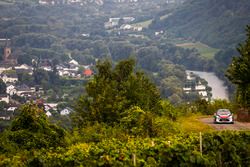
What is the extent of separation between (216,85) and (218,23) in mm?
73119

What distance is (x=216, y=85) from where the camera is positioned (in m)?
110

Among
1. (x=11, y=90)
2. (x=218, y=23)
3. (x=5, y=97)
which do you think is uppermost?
(x=218, y=23)

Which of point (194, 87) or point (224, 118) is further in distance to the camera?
point (194, 87)

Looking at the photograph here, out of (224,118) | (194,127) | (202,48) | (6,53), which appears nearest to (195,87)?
(202,48)

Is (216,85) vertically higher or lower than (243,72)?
lower

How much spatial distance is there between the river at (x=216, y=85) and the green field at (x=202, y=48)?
15.6 meters

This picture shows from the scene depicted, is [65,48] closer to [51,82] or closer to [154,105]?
[51,82]

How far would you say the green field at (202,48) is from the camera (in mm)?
149050

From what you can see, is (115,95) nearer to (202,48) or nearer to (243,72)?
(243,72)

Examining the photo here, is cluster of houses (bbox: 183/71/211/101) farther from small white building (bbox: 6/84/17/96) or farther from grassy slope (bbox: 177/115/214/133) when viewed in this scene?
grassy slope (bbox: 177/115/214/133)

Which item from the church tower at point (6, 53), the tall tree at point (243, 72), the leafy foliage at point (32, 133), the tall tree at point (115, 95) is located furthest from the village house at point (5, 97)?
the leafy foliage at point (32, 133)

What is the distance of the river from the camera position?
95.8 m

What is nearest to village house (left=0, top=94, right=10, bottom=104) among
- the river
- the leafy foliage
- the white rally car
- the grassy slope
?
the river

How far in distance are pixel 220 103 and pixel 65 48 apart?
141 meters
